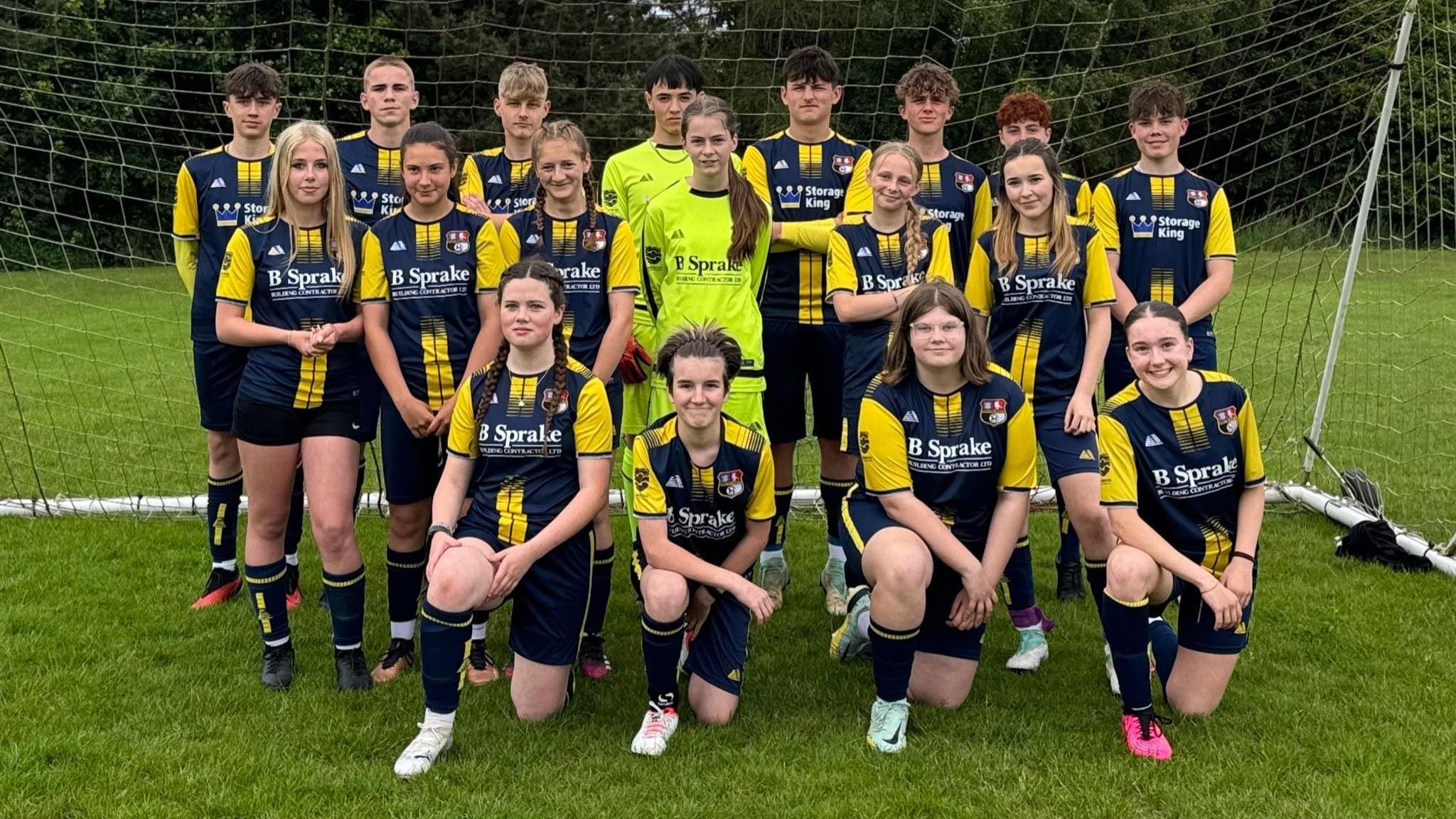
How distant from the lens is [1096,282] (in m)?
3.90

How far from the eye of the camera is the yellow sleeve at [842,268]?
402cm

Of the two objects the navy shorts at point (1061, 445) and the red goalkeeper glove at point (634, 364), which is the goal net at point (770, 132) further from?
the red goalkeeper glove at point (634, 364)

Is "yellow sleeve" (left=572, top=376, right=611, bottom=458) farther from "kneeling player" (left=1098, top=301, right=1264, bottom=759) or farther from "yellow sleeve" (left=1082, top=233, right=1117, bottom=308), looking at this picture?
"yellow sleeve" (left=1082, top=233, right=1117, bottom=308)

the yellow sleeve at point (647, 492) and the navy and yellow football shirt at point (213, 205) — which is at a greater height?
the navy and yellow football shirt at point (213, 205)

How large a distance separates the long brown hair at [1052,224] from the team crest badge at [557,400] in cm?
150

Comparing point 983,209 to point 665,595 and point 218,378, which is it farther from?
point 218,378

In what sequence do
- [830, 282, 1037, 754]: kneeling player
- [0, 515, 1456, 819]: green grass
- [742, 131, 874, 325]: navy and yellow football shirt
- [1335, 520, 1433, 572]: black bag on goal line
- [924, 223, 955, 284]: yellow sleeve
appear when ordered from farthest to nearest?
1. [1335, 520, 1433, 572]: black bag on goal line
2. [742, 131, 874, 325]: navy and yellow football shirt
3. [924, 223, 955, 284]: yellow sleeve
4. [830, 282, 1037, 754]: kneeling player
5. [0, 515, 1456, 819]: green grass

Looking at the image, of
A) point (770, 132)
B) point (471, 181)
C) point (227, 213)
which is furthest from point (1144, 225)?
point (770, 132)

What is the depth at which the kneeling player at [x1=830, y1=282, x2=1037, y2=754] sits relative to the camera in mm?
3348

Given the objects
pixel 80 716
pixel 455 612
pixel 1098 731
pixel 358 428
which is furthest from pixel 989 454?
pixel 80 716

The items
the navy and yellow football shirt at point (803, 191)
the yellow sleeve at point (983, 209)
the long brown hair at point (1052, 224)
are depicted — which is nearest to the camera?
the long brown hair at point (1052, 224)

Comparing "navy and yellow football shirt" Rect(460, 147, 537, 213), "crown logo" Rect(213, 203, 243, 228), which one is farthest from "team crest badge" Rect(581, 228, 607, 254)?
"crown logo" Rect(213, 203, 243, 228)

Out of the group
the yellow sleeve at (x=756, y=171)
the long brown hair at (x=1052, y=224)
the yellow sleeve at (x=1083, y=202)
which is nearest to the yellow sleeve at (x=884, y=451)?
the long brown hair at (x=1052, y=224)

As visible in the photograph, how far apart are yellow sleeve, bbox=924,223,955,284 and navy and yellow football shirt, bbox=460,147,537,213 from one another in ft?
4.98
